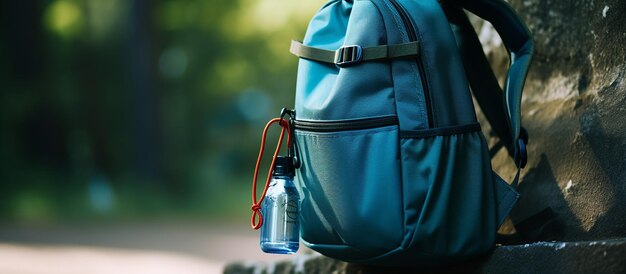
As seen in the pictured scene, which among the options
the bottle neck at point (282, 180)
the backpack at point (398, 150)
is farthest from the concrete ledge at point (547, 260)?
the bottle neck at point (282, 180)

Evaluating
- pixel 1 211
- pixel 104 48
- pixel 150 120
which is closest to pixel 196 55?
pixel 104 48

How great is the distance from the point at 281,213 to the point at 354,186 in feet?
0.86

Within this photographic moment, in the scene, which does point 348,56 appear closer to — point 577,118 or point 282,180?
point 282,180

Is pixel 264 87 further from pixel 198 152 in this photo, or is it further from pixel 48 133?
pixel 48 133

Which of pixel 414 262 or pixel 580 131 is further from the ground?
pixel 580 131

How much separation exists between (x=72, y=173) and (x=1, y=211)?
2941mm

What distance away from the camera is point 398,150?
6.23 feet

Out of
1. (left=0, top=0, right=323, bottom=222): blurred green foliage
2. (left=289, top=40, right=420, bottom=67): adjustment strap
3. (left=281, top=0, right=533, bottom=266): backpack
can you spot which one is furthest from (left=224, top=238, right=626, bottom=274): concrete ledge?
(left=0, top=0, right=323, bottom=222): blurred green foliage

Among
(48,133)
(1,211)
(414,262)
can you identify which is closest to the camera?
(414,262)

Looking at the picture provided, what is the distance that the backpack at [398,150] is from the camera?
1.88m

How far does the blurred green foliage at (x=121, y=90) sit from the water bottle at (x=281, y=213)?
7794 mm

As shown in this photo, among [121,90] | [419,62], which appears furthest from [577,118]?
[121,90]

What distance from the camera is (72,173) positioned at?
12.7 m

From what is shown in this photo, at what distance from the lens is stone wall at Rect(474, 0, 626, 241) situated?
201 centimetres
